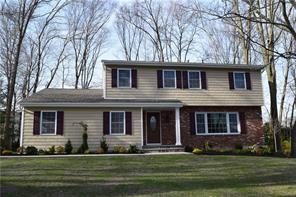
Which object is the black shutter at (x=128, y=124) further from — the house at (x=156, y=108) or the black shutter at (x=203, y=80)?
the black shutter at (x=203, y=80)

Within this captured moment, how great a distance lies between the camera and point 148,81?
60.0 ft

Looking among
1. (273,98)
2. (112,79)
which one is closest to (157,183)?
(112,79)

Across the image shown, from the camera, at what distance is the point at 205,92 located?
18.7 metres

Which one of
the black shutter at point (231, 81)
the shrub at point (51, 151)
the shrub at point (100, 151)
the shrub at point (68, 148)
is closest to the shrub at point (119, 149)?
the shrub at point (100, 151)

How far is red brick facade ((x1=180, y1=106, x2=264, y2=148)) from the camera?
1820cm

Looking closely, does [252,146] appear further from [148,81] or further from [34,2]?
[34,2]

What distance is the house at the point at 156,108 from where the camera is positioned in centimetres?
1656

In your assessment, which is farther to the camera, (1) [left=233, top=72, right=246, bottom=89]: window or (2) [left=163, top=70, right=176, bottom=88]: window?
(1) [left=233, top=72, right=246, bottom=89]: window

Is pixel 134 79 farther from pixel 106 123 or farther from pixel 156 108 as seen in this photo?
pixel 106 123

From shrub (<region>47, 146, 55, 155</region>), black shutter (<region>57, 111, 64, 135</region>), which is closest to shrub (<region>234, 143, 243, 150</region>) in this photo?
black shutter (<region>57, 111, 64, 135</region>)

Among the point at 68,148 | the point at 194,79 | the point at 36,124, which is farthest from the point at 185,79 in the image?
the point at 36,124

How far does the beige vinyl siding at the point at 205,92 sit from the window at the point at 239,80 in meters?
0.36

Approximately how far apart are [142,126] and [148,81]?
2800mm

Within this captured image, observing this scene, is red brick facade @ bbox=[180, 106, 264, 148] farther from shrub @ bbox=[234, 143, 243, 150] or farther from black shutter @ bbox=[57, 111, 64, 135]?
black shutter @ bbox=[57, 111, 64, 135]
